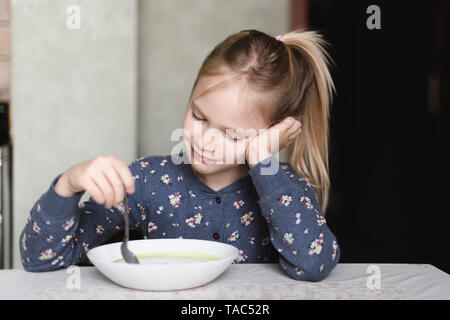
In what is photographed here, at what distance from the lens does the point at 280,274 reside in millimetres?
960

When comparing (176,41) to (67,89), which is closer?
(67,89)

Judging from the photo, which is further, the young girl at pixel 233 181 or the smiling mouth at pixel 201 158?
the smiling mouth at pixel 201 158

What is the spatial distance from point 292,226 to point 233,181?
0.36 m

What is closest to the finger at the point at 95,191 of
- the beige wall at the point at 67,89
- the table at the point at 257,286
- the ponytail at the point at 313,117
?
the table at the point at 257,286

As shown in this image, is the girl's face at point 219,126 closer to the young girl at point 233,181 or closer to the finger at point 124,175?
the young girl at point 233,181

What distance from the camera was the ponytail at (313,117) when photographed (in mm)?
1263

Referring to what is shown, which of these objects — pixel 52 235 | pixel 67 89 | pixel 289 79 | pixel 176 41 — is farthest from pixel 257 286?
pixel 176 41

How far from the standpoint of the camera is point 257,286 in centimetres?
86

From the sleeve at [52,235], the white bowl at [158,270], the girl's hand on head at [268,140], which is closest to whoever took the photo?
the white bowl at [158,270]

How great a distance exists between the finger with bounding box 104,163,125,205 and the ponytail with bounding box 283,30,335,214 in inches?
23.2

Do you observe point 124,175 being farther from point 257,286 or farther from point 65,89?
point 65,89

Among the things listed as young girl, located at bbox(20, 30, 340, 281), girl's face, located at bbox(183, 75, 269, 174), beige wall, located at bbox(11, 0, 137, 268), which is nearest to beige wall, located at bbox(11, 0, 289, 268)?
beige wall, located at bbox(11, 0, 137, 268)

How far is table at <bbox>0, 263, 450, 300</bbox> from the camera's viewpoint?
80 centimetres
